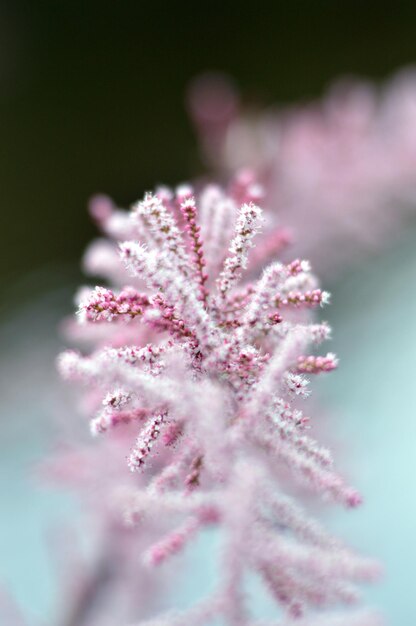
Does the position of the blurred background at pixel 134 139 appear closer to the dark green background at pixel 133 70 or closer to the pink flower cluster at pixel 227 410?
the dark green background at pixel 133 70

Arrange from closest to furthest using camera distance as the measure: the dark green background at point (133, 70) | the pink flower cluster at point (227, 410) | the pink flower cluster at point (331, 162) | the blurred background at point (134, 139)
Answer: the pink flower cluster at point (227, 410)
the pink flower cluster at point (331, 162)
the blurred background at point (134, 139)
the dark green background at point (133, 70)

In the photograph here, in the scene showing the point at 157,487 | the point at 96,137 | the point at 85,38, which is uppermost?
the point at 85,38

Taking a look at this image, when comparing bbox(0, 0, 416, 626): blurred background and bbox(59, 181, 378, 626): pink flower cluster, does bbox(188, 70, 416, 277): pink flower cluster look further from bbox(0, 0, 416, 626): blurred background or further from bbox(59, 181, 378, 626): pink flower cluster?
bbox(59, 181, 378, 626): pink flower cluster

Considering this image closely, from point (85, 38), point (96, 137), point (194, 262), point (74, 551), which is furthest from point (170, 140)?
point (194, 262)

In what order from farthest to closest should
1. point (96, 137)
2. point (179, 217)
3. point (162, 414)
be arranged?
point (96, 137), point (179, 217), point (162, 414)

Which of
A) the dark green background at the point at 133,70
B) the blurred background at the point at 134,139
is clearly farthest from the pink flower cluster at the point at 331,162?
the dark green background at the point at 133,70

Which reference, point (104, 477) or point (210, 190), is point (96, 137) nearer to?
point (104, 477)

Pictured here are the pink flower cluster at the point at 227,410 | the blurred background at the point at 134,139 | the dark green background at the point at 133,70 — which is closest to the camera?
the pink flower cluster at the point at 227,410

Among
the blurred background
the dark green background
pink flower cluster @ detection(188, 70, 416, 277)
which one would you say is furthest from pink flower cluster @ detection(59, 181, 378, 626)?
the dark green background
